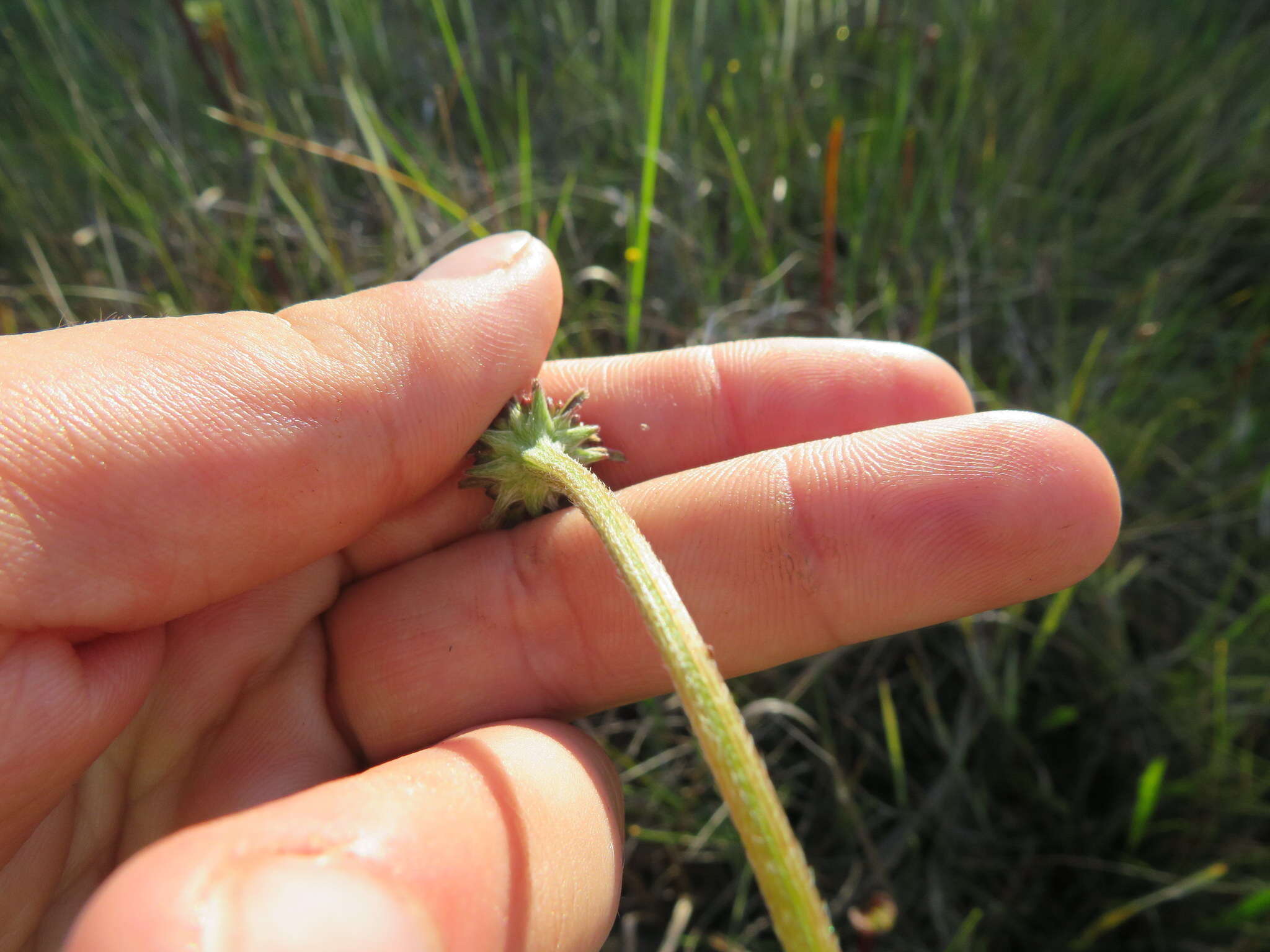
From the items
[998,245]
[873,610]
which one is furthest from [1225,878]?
[998,245]

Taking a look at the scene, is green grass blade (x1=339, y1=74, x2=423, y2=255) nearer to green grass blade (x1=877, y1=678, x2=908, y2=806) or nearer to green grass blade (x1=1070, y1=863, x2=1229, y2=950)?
green grass blade (x1=877, y1=678, x2=908, y2=806)

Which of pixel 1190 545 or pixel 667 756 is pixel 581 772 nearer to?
pixel 667 756

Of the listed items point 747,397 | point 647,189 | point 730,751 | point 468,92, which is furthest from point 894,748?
point 468,92

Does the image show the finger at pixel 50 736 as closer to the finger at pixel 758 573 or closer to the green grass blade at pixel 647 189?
the finger at pixel 758 573

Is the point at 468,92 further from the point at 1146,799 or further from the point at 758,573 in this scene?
the point at 1146,799

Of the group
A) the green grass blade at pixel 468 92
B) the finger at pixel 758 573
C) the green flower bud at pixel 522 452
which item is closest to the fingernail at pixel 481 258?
the green flower bud at pixel 522 452

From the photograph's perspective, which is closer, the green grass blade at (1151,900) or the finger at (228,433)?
the finger at (228,433)

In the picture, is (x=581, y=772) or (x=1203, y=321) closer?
(x=581, y=772)

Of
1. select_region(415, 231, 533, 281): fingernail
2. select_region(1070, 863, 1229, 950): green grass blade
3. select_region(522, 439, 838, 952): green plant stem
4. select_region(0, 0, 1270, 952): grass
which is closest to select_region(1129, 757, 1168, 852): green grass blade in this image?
select_region(0, 0, 1270, 952): grass
